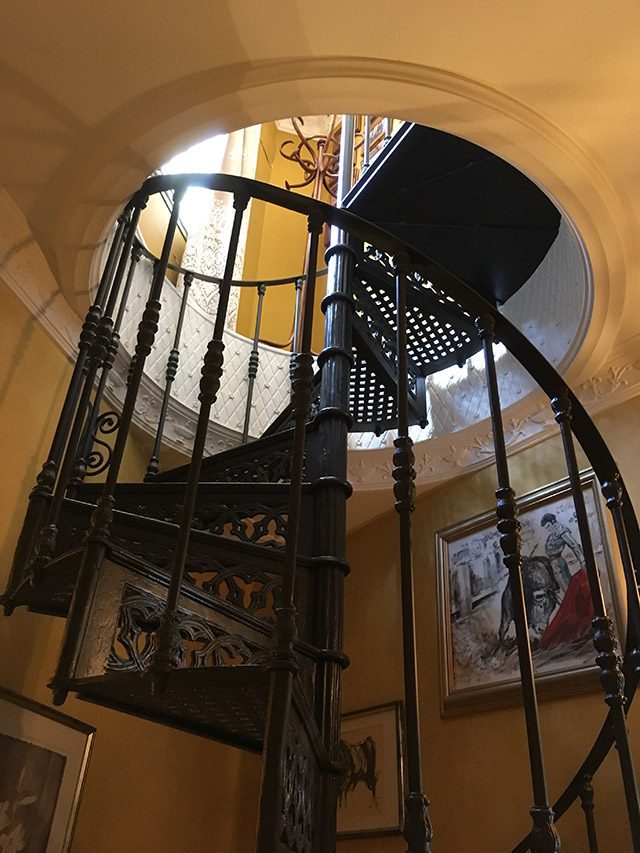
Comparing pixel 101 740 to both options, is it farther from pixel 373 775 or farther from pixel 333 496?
pixel 333 496

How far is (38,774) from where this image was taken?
2.44m

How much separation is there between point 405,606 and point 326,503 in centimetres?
96

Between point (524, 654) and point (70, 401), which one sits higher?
point (70, 401)

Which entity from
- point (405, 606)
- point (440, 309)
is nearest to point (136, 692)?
point (405, 606)

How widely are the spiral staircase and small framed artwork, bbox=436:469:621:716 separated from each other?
17.1 inches

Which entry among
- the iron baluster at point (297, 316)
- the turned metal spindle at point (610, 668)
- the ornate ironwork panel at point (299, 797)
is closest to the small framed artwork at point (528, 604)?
the turned metal spindle at point (610, 668)

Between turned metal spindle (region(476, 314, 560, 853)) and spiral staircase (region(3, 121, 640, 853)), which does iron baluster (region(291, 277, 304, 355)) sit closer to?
spiral staircase (region(3, 121, 640, 853))

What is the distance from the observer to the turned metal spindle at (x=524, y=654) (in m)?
1.15

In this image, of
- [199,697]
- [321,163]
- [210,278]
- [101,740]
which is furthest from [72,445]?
[321,163]

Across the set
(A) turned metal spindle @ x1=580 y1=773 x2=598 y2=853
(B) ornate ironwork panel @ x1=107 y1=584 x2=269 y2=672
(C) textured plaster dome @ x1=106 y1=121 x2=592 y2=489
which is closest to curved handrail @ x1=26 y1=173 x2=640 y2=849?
(A) turned metal spindle @ x1=580 y1=773 x2=598 y2=853

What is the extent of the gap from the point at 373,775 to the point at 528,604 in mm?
1043

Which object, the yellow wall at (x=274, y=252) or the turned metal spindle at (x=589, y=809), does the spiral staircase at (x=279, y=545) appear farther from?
the yellow wall at (x=274, y=252)

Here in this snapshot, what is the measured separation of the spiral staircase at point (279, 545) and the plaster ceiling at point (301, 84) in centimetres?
34

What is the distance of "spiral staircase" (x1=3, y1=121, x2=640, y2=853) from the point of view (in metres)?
1.25
